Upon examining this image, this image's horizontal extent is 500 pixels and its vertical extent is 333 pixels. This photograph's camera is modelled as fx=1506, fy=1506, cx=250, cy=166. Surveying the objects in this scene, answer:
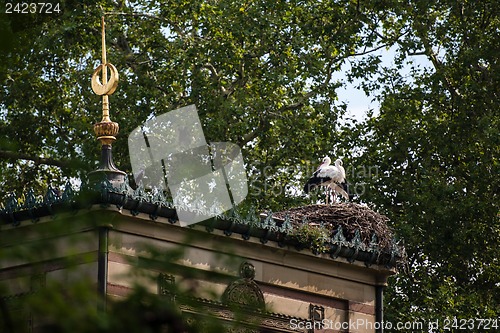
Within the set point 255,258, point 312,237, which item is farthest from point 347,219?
point 255,258

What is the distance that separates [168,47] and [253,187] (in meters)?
3.91

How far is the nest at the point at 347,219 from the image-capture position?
69.1ft

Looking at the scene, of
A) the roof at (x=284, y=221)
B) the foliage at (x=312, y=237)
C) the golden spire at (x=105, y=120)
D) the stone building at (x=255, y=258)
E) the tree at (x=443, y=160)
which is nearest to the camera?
the stone building at (x=255, y=258)

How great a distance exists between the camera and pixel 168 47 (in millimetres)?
34500

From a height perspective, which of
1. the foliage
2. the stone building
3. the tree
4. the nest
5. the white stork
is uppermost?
the tree

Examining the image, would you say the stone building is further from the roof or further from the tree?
the tree

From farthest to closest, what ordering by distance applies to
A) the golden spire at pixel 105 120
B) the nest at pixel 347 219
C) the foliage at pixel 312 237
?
the nest at pixel 347 219, the foliage at pixel 312 237, the golden spire at pixel 105 120

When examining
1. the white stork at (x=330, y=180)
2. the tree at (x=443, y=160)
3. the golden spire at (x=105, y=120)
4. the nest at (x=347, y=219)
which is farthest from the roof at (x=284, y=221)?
the tree at (x=443, y=160)

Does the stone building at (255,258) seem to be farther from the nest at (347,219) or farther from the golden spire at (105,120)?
the golden spire at (105,120)

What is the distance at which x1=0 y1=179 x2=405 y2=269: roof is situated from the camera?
17484mm

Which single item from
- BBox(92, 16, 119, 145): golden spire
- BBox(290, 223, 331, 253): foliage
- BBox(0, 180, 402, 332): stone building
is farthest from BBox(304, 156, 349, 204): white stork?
BBox(92, 16, 119, 145): golden spire

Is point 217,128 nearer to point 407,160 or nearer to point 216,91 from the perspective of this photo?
point 216,91

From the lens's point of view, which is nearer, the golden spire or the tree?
the golden spire

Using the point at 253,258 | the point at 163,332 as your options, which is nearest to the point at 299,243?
the point at 253,258
